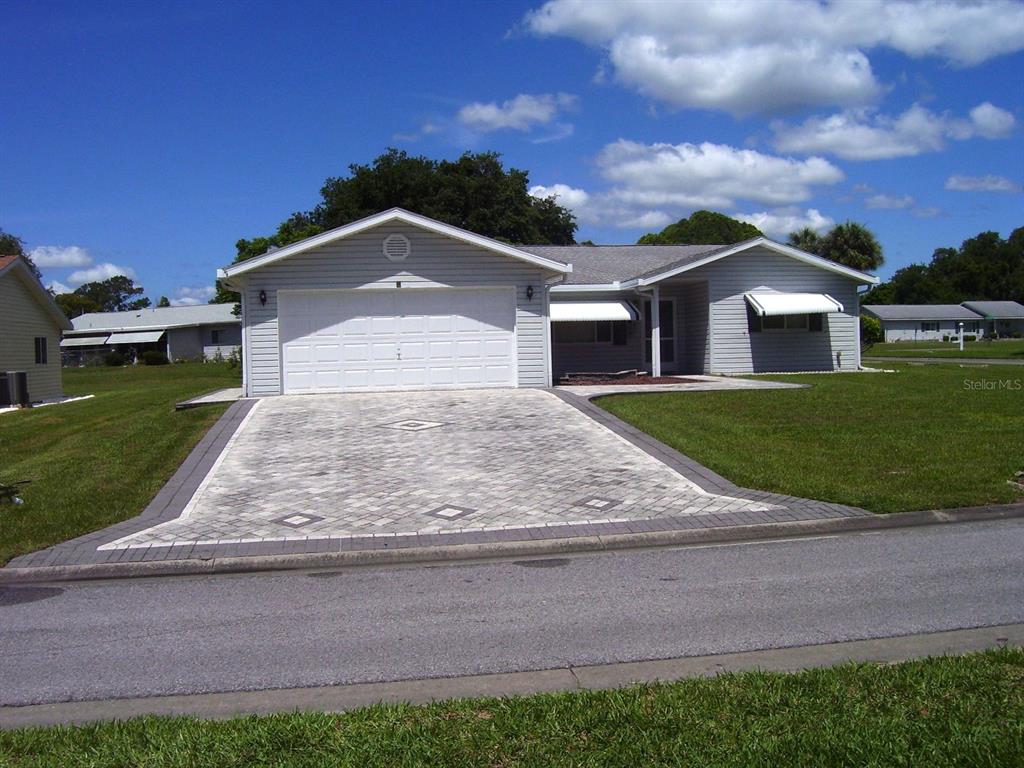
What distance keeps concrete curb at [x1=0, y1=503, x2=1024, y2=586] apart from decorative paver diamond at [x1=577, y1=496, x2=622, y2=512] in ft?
3.60

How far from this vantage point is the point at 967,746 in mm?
3576

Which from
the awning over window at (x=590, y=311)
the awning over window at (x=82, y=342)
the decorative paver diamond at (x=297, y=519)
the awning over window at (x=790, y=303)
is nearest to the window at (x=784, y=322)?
the awning over window at (x=790, y=303)

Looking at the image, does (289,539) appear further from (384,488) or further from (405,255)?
(405,255)

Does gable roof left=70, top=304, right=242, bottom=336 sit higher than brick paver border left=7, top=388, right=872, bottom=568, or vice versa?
gable roof left=70, top=304, right=242, bottom=336

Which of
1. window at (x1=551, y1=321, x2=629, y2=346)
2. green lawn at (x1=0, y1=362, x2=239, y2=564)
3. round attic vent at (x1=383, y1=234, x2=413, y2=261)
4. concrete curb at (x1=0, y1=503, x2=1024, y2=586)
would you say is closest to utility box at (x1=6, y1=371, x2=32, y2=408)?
green lawn at (x1=0, y1=362, x2=239, y2=564)

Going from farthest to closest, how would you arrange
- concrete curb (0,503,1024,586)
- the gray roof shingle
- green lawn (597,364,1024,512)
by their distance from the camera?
the gray roof shingle < green lawn (597,364,1024,512) < concrete curb (0,503,1024,586)

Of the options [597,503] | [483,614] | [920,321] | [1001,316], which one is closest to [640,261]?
[597,503]

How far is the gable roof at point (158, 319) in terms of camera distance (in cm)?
6003

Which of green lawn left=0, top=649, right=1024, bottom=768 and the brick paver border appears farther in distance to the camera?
the brick paver border

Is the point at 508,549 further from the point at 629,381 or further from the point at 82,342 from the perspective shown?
the point at 82,342

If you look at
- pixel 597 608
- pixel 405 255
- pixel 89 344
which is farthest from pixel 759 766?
pixel 89 344

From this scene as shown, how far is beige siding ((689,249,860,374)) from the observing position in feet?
77.9

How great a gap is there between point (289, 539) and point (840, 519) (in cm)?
538

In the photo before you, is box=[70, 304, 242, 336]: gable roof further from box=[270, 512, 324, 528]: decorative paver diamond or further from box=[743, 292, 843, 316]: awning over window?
box=[270, 512, 324, 528]: decorative paver diamond
